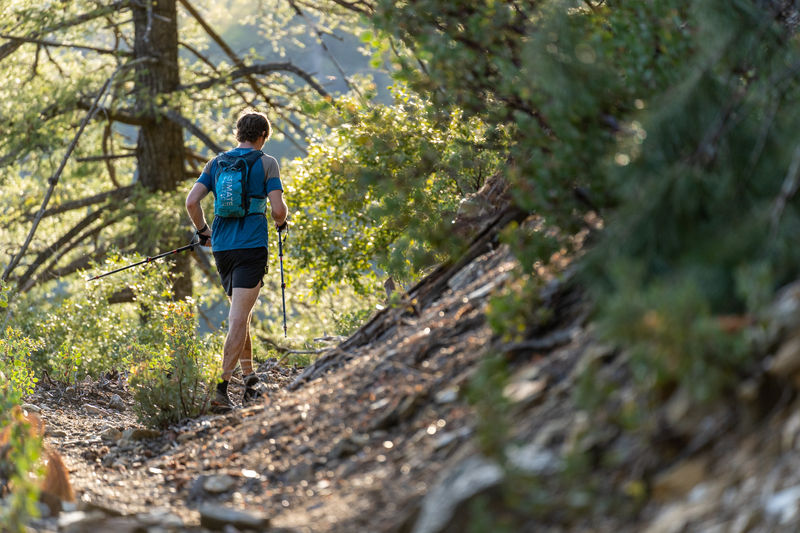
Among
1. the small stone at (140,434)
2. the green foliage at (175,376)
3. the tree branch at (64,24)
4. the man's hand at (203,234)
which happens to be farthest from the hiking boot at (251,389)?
the tree branch at (64,24)

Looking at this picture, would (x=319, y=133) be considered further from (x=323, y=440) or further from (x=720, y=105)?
(x=720, y=105)

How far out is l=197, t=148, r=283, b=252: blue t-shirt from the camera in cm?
613

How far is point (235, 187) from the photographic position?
6035 mm

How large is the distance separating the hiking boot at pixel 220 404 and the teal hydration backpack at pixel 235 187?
1.30 meters

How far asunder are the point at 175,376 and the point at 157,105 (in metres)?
7.47

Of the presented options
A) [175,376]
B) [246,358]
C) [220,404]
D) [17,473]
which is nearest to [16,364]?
[175,376]

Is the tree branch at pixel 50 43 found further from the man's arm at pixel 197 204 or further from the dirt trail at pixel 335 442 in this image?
the dirt trail at pixel 335 442

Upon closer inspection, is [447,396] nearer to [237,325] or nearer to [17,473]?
[17,473]

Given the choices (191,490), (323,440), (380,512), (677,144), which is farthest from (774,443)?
(191,490)

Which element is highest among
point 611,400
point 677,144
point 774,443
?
point 677,144

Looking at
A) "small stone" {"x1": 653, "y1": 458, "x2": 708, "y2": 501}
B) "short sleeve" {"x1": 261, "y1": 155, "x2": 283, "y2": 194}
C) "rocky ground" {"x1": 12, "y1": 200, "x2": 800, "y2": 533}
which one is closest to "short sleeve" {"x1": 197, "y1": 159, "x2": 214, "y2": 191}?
"short sleeve" {"x1": 261, "y1": 155, "x2": 283, "y2": 194}

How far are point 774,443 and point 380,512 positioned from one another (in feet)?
4.22

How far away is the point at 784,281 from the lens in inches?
105

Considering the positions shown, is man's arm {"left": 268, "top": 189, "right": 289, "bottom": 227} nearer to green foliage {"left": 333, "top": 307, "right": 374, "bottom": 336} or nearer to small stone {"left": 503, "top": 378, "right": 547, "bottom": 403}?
green foliage {"left": 333, "top": 307, "right": 374, "bottom": 336}
